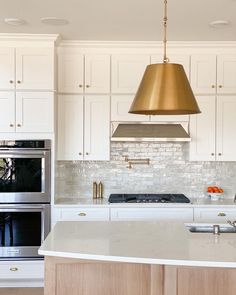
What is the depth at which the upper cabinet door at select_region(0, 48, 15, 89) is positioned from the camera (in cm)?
426

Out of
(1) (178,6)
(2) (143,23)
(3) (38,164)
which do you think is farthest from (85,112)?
(1) (178,6)

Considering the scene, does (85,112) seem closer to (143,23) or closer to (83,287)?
(143,23)

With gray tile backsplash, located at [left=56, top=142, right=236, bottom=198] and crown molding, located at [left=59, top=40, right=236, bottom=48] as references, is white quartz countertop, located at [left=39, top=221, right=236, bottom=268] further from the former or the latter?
crown molding, located at [left=59, top=40, right=236, bottom=48]

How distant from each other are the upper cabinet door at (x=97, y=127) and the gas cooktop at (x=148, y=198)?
0.50 meters

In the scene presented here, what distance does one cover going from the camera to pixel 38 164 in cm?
421

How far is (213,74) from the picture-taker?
15.1 feet

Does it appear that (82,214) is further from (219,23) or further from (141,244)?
(219,23)

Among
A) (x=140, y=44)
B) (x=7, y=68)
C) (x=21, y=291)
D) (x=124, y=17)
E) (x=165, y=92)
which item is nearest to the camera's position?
(x=165, y=92)

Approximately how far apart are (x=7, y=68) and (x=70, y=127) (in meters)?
0.97

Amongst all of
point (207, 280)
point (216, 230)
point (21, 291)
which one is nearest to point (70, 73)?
point (21, 291)

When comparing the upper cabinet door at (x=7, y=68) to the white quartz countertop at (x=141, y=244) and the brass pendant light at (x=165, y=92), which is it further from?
the brass pendant light at (x=165, y=92)

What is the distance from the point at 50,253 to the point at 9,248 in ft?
6.99

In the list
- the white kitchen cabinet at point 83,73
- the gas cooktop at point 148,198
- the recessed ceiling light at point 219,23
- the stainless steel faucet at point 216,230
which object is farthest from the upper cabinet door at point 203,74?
the stainless steel faucet at point 216,230

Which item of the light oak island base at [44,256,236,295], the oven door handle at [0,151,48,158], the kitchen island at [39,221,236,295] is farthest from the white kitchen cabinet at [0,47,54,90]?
the light oak island base at [44,256,236,295]
